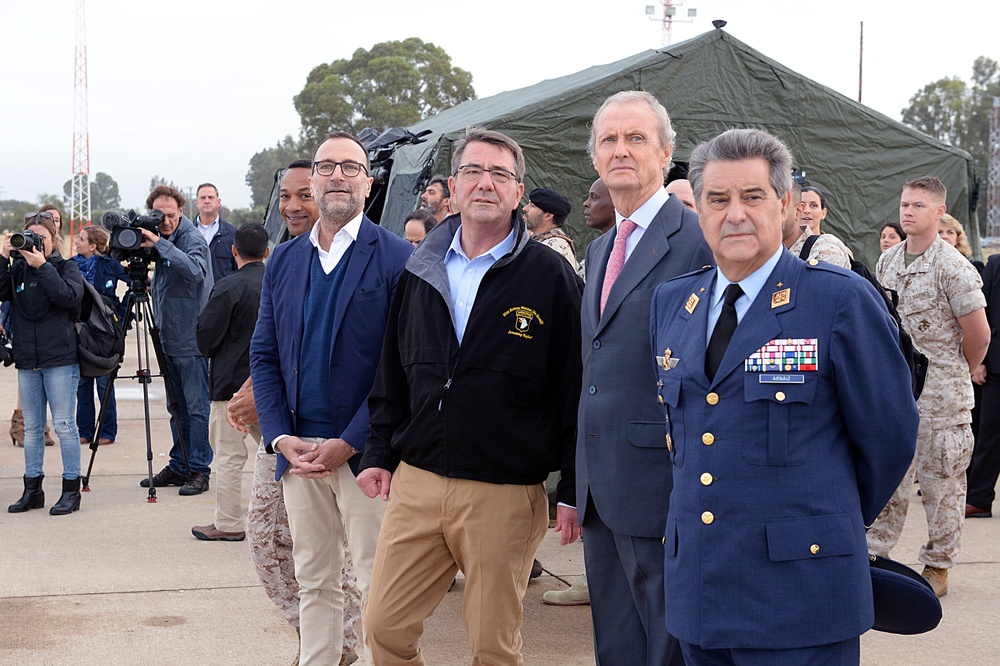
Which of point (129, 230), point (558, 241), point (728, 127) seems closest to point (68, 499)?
point (129, 230)

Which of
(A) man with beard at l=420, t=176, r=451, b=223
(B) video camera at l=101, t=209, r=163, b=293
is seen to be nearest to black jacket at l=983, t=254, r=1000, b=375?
(A) man with beard at l=420, t=176, r=451, b=223

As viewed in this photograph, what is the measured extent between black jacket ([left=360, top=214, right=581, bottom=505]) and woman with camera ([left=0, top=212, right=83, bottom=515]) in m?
4.14

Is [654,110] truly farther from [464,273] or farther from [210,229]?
[210,229]

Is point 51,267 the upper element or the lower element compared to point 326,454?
upper

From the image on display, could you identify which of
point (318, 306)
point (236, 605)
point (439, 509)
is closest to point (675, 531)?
point (439, 509)

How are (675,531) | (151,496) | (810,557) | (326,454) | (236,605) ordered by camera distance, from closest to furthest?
(810,557), (675,531), (326,454), (236,605), (151,496)

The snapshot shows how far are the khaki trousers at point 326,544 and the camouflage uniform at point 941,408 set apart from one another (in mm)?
2757

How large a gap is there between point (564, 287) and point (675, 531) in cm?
99

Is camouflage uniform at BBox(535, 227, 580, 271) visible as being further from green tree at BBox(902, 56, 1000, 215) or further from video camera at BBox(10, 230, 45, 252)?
green tree at BBox(902, 56, 1000, 215)

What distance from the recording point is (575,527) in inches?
119

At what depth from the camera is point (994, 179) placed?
222 ft

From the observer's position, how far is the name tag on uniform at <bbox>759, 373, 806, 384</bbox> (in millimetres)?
2201

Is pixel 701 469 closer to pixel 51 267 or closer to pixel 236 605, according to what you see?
pixel 236 605

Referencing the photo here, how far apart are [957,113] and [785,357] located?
77212mm
